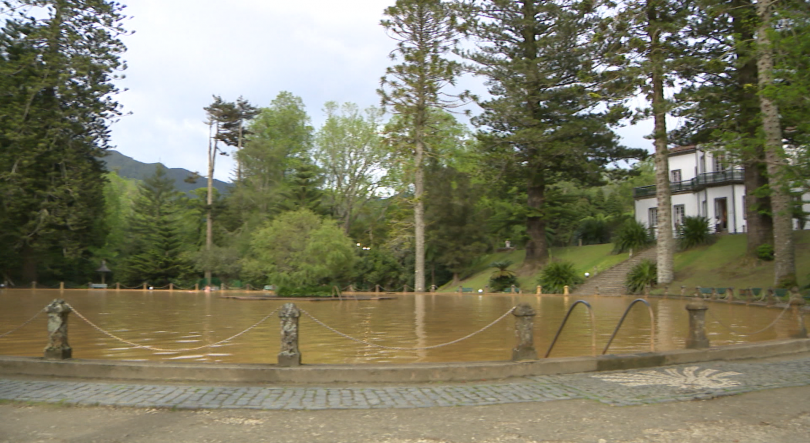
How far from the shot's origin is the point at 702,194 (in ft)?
148

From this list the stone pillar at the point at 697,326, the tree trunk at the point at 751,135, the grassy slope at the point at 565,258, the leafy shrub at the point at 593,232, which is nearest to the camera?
the stone pillar at the point at 697,326

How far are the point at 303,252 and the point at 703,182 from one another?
29.8 meters

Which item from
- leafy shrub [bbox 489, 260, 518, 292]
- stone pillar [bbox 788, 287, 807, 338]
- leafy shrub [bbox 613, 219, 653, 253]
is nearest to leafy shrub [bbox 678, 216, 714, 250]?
leafy shrub [bbox 613, 219, 653, 253]

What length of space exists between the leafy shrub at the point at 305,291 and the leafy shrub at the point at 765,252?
22098 millimetres

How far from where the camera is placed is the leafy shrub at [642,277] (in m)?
31.9

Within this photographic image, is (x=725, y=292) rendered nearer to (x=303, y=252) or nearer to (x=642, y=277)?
(x=642, y=277)

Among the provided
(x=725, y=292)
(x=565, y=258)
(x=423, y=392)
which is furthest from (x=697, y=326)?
(x=565, y=258)

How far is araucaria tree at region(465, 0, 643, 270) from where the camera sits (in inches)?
1495

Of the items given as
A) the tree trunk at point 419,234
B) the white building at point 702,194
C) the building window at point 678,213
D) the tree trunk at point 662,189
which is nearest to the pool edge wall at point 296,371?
the tree trunk at point 662,189

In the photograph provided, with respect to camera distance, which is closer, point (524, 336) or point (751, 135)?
point (524, 336)

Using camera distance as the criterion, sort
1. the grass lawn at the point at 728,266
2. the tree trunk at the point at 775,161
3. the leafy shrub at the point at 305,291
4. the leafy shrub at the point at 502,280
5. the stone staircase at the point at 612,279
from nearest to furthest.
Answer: the tree trunk at the point at 775,161 < the grass lawn at the point at 728,266 < the leafy shrub at the point at 305,291 < the stone staircase at the point at 612,279 < the leafy shrub at the point at 502,280

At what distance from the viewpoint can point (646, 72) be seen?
27391 millimetres

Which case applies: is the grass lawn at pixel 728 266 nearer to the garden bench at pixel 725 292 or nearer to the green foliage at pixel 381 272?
the garden bench at pixel 725 292

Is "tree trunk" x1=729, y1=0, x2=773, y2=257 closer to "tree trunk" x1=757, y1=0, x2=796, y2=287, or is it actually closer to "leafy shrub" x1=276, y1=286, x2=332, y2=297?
"tree trunk" x1=757, y1=0, x2=796, y2=287
